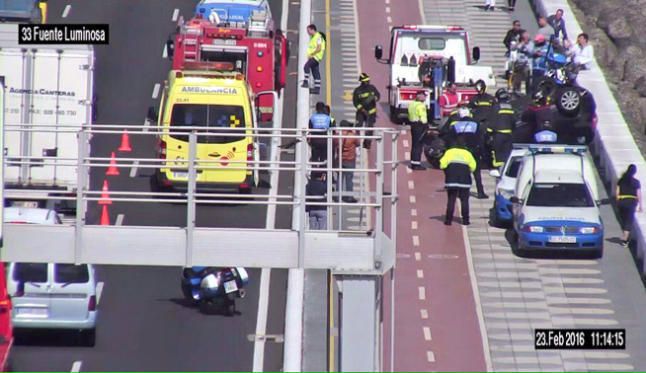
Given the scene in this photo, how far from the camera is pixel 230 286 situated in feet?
119

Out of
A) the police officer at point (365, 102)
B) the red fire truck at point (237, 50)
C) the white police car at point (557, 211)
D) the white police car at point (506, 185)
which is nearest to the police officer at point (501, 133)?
the white police car at point (506, 185)

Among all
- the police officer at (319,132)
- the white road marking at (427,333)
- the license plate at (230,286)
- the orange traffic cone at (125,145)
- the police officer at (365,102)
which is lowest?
the white road marking at (427,333)

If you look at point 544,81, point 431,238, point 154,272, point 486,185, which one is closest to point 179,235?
point 154,272

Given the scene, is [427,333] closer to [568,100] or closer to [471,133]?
[471,133]

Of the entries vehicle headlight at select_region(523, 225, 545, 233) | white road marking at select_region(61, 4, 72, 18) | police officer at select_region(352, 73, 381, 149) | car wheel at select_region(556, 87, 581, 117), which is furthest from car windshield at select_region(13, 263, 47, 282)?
white road marking at select_region(61, 4, 72, 18)

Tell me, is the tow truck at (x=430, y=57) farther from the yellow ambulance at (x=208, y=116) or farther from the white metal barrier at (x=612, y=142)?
the yellow ambulance at (x=208, y=116)

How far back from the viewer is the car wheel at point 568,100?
1822 inches

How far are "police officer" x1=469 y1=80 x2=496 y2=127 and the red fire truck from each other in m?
5.18

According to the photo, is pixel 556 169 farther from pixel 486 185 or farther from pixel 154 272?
pixel 154 272

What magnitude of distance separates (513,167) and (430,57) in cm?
819

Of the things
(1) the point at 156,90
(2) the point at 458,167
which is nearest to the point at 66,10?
(1) the point at 156,90

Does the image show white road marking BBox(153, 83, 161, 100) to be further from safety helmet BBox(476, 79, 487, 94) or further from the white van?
the white van

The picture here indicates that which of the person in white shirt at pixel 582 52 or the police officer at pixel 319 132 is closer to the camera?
the police officer at pixel 319 132

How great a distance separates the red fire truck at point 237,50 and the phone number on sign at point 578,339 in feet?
43.6
